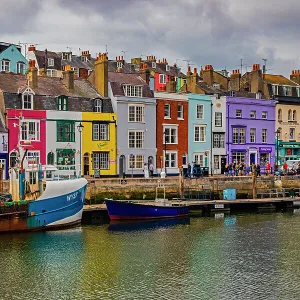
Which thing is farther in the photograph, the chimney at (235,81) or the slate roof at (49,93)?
the chimney at (235,81)

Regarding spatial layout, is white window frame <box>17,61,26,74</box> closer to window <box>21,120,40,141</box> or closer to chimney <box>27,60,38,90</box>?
chimney <box>27,60,38,90</box>

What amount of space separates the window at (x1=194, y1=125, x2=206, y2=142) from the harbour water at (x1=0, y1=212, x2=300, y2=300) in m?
21.8

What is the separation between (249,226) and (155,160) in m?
19.7

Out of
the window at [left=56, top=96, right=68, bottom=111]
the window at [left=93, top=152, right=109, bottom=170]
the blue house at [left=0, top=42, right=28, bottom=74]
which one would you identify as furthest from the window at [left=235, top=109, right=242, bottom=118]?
the blue house at [left=0, top=42, right=28, bottom=74]

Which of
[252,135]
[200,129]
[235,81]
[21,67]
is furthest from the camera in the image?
[235,81]

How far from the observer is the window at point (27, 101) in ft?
168

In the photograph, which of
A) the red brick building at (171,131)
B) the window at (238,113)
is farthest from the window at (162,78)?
the red brick building at (171,131)

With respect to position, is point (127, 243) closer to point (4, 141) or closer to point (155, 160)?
point (4, 141)

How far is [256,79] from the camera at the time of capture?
70.9m

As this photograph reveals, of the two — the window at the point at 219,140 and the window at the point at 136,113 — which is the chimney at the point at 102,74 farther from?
the window at the point at 219,140

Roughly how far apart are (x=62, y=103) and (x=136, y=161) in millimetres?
8886

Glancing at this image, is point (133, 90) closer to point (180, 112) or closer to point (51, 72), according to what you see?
point (180, 112)

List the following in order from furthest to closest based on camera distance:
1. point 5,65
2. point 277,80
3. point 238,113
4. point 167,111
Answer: point 277,80 → point 5,65 → point 238,113 → point 167,111

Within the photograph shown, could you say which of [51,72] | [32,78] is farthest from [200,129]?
[51,72]
